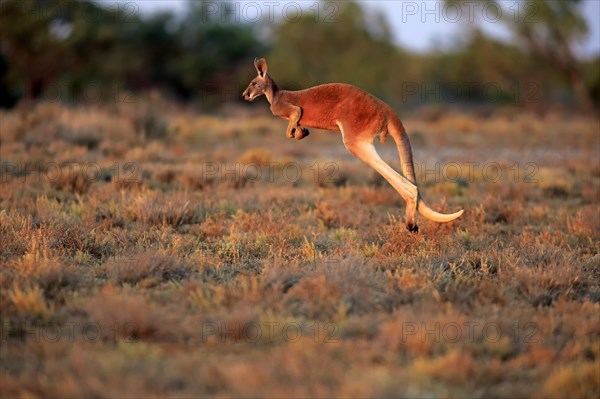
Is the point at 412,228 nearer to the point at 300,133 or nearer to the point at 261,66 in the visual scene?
the point at 300,133

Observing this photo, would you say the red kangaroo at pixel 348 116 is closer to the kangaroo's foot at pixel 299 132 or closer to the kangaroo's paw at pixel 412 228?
the kangaroo's foot at pixel 299 132

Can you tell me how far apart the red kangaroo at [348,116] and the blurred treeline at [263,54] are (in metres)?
21.1

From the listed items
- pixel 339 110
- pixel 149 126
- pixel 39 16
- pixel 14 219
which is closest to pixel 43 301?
pixel 14 219

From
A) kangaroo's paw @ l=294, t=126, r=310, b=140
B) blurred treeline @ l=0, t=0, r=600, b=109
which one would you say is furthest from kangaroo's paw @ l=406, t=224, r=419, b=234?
blurred treeline @ l=0, t=0, r=600, b=109

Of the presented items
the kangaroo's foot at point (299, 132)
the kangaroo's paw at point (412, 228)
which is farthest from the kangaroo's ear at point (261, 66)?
the kangaroo's paw at point (412, 228)

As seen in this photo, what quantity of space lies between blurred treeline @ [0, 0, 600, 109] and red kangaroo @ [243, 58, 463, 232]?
69.4ft

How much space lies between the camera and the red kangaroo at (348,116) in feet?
24.7

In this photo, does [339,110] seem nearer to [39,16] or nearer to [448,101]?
[39,16]

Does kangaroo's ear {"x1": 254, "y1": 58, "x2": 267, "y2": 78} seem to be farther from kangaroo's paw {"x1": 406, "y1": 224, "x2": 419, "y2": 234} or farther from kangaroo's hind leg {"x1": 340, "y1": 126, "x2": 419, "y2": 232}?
kangaroo's paw {"x1": 406, "y1": 224, "x2": 419, "y2": 234}

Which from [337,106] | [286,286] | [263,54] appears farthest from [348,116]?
[263,54]

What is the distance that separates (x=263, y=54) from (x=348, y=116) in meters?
34.8

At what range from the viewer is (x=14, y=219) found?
813cm

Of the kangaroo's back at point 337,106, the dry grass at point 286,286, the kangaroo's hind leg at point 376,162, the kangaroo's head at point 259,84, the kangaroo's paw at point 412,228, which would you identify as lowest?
the dry grass at point 286,286

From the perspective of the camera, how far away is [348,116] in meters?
7.57
